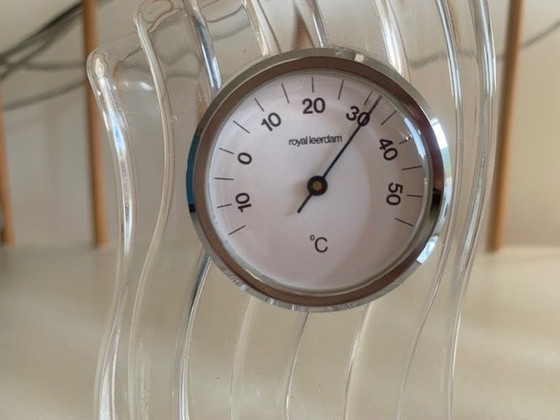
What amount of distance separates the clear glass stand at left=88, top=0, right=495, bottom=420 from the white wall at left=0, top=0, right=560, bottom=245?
16.0 inches

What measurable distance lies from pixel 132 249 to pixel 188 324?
8 cm

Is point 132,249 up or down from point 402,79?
down

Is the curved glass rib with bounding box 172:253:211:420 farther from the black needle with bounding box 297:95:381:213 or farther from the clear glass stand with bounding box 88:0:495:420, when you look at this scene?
the black needle with bounding box 297:95:381:213

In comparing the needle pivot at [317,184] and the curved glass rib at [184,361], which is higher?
the needle pivot at [317,184]

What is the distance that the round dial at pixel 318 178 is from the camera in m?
0.52

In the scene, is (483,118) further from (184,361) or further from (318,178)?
(184,361)

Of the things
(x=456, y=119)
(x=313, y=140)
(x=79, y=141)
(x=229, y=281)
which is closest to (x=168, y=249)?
(x=229, y=281)

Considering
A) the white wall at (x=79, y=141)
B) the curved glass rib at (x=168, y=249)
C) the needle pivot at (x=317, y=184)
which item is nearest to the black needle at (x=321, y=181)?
the needle pivot at (x=317, y=184)

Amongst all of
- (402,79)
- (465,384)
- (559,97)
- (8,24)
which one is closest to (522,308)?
(465,384)

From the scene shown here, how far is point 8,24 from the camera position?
39.4 inches

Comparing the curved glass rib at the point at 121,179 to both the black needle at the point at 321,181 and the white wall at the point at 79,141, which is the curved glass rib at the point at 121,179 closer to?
the black needle at the point at 321,181

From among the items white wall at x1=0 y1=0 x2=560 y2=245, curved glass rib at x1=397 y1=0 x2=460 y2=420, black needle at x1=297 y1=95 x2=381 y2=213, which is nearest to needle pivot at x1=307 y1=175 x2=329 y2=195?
black needle at x1=297 y1=95 x2=381 y2=213

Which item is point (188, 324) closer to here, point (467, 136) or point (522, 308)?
point (467, 136)

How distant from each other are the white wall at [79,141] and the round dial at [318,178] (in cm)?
47
